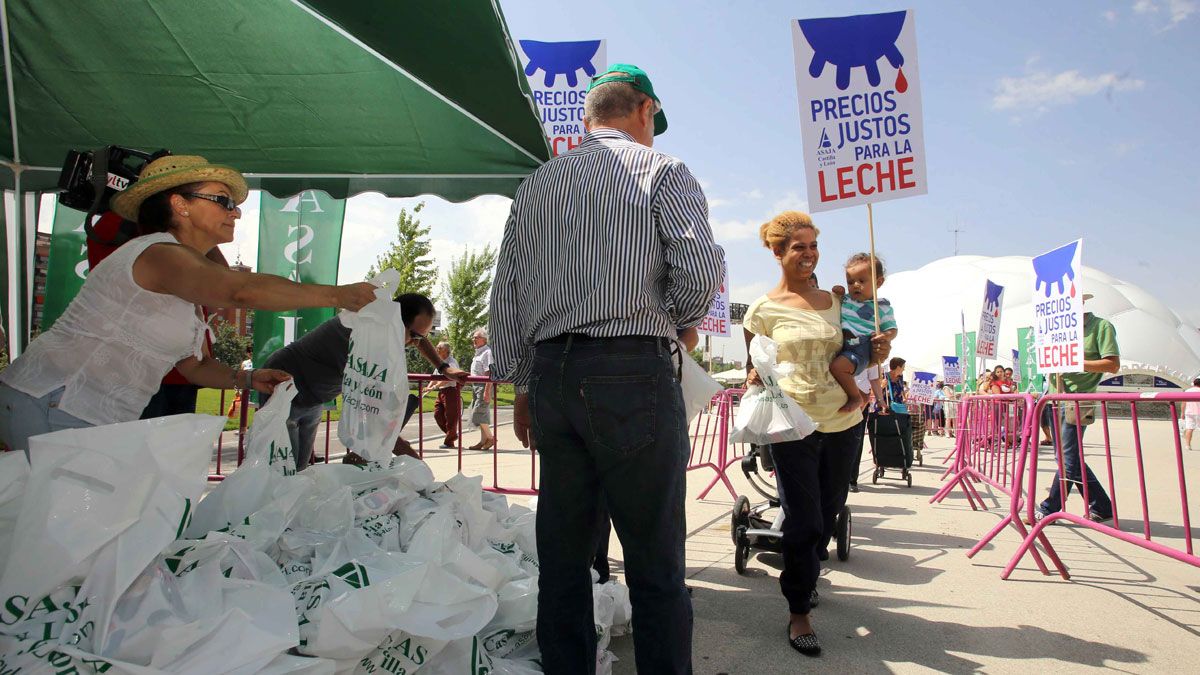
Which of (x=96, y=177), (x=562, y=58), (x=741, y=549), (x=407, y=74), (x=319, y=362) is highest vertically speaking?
(x=562, y=58)

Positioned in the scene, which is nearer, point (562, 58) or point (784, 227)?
point (784, 227)

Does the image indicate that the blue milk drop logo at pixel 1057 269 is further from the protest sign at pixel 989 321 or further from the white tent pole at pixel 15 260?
the white tent pole at pixel 15 260

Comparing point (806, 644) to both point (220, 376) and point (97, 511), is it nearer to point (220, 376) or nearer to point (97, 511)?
point (97, 511)

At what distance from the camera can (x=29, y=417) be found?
2414 millimetres

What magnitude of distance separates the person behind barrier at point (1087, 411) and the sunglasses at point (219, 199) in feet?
18.5

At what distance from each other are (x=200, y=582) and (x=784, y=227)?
2.95 m

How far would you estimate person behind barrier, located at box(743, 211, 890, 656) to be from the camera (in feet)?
10.5

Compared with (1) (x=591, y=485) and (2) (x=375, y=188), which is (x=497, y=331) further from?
(2) (x=375, y=188)

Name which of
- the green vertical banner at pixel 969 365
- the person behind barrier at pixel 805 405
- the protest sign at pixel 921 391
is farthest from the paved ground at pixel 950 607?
the green vertical banner at pixel 969 365

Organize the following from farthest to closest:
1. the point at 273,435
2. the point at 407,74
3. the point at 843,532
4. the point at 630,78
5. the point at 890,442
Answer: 1. the point at 890,442
2. the point at 843,532
3. the point at 407,74
4. the point at 273,435
5. the point at 630,78

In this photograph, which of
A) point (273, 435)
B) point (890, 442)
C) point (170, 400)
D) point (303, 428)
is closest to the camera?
point (273, 435)

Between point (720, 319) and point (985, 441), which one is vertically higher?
point (720, 319)

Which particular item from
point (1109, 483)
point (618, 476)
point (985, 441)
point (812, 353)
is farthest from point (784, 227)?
point (985, 441)

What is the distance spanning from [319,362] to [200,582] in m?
2.93
